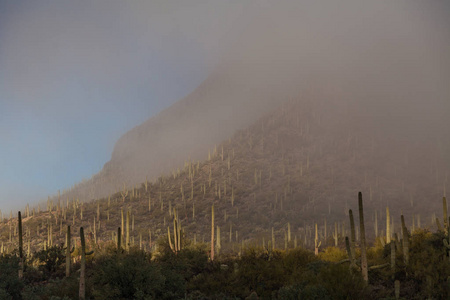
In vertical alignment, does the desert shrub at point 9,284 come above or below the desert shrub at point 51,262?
above

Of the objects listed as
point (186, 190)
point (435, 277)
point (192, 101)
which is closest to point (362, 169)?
point (186, 190)

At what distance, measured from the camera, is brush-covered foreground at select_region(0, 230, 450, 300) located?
1134cm

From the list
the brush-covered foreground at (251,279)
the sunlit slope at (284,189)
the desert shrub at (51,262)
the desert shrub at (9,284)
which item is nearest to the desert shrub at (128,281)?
the brush-covered foreground at (251,279)

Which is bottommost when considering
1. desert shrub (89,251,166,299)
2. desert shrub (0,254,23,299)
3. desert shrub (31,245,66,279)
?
desert shrub (31,245,66,279)

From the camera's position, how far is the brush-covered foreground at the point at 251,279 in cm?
1134

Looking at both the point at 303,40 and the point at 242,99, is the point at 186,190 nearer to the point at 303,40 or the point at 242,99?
the point at 242,99

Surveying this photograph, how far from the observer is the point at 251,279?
49.9 feet

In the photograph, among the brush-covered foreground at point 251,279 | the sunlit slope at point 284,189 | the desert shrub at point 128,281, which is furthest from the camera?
the sunlit slope at point 284,189

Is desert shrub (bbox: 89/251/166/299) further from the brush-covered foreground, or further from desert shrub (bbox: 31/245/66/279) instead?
desert shrub (bbox: 31/245/66/279)

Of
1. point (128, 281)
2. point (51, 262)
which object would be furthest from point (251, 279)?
point (51, 262)

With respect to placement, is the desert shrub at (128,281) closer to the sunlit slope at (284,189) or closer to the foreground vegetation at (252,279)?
the foreground vegetation at (252,279)

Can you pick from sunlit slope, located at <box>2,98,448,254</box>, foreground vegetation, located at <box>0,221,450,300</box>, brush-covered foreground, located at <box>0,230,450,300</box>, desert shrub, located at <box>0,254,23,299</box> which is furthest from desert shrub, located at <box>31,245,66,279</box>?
sunlit slope, located at <box>2,98,448,254</box>

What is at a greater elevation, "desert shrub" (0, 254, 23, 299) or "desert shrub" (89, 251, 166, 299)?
"desert shrub" (89, 251, 166, 299)

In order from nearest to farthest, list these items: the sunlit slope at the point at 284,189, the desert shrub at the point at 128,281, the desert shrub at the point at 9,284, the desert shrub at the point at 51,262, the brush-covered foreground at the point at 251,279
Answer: the brush-covered foreground at the point at 251,279, the desert shrub at the point at 128,281, the desert shrub at the point at 9,284, the desert shrub at the point at 51,262, the sunlit slope at the point at 284,189
